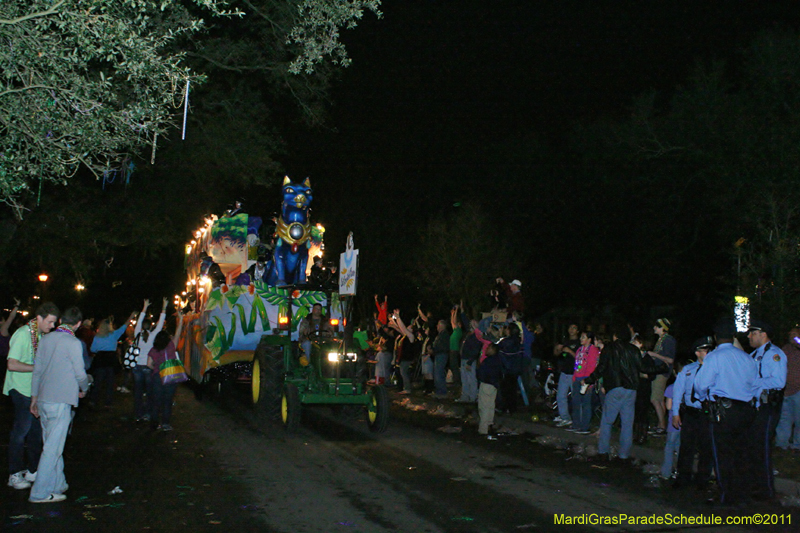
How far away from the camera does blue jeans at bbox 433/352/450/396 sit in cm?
1870

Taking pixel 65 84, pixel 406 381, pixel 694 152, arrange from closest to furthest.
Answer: pixel 65 84, pixel 406 381, pixel 694 152

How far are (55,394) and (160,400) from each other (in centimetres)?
553

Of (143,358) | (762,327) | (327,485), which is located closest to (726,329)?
(762,327)

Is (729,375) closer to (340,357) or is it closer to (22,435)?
(340,357)

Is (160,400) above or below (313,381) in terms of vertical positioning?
below

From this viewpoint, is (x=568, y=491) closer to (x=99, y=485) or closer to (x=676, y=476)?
(x=676, y=476)

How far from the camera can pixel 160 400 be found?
13406 mm

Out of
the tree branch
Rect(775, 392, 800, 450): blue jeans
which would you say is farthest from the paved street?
the tree branch

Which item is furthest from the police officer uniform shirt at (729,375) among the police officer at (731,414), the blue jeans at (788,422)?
the blue jeans at (788,422)

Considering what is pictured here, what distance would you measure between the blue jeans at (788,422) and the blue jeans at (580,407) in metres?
2.69

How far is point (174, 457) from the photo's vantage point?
415 inches

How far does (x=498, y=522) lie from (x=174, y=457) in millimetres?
4968

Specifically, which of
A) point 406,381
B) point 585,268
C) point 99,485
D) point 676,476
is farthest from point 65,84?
point 585,268

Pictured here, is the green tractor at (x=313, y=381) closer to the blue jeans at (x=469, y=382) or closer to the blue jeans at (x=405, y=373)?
the blue jeans at (x=469, y=382)
